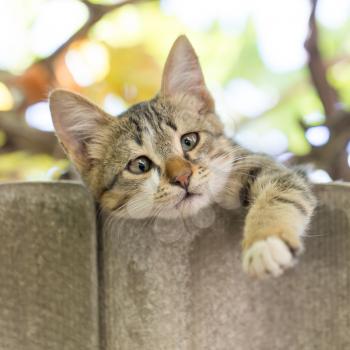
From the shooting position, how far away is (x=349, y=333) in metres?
0.92

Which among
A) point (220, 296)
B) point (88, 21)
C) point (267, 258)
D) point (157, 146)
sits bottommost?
point (220, 296)

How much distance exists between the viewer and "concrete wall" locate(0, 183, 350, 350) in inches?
36.1

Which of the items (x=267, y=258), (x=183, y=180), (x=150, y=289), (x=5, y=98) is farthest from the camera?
(x=5, y=98)

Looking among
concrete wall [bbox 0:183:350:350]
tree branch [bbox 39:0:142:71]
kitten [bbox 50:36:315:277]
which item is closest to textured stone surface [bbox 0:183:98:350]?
concrete wall [bbox 0:183:350:350]

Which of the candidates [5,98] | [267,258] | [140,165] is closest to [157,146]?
[140,165]

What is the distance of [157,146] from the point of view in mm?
1149

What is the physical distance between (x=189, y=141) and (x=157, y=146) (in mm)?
79

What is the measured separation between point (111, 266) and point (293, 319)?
0.33m

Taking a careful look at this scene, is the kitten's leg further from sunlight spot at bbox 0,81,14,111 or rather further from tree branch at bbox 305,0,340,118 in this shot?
sunlight spot at bbox 0,81,14,111

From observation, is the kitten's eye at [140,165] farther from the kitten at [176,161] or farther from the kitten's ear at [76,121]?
the kitten's ear at [76,121]

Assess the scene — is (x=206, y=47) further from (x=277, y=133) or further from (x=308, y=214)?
(x=308, y=214)

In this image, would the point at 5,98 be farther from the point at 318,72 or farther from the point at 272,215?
the point at 272,215

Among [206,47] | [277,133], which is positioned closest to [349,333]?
[277,133]

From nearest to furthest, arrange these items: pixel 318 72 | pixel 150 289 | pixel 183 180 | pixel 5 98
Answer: pixel 150 289 → pixel 183 180 → pixel 318 72 → pixel 5 98
